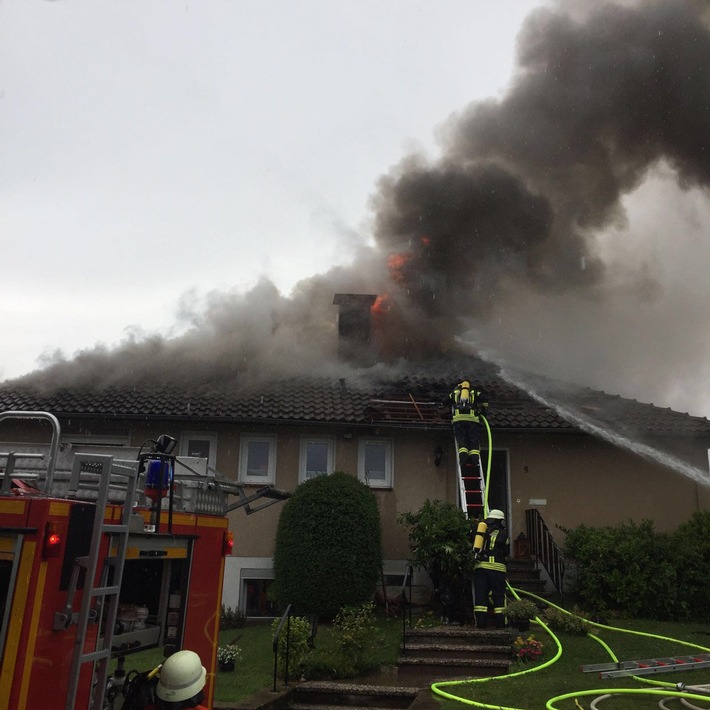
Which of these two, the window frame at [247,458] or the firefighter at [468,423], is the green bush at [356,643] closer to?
the firefighter at [468,423]

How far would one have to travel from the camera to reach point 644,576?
1105 centimetres

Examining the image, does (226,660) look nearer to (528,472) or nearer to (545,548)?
(545,548)

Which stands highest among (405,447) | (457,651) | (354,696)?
(405,447)

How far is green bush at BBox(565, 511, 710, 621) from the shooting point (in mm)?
10984

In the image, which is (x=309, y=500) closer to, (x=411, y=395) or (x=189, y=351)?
(x=411, y=395)

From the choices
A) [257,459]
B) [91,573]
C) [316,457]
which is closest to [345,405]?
[316,457]

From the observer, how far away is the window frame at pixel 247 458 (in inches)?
530

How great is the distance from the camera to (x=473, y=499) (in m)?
12.2

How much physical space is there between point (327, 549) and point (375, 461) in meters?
Result: 2.91

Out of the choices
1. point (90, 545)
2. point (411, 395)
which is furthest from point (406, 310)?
point (90, 545)

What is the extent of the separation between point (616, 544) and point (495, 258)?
8.70 metres

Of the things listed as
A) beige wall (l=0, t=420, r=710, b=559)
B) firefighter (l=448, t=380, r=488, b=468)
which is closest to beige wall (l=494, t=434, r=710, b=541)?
beige wall (l=0, t=420, r=710, b=559)

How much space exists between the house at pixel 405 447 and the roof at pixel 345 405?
0.04 m

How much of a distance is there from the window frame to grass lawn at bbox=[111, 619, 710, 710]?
304cm
